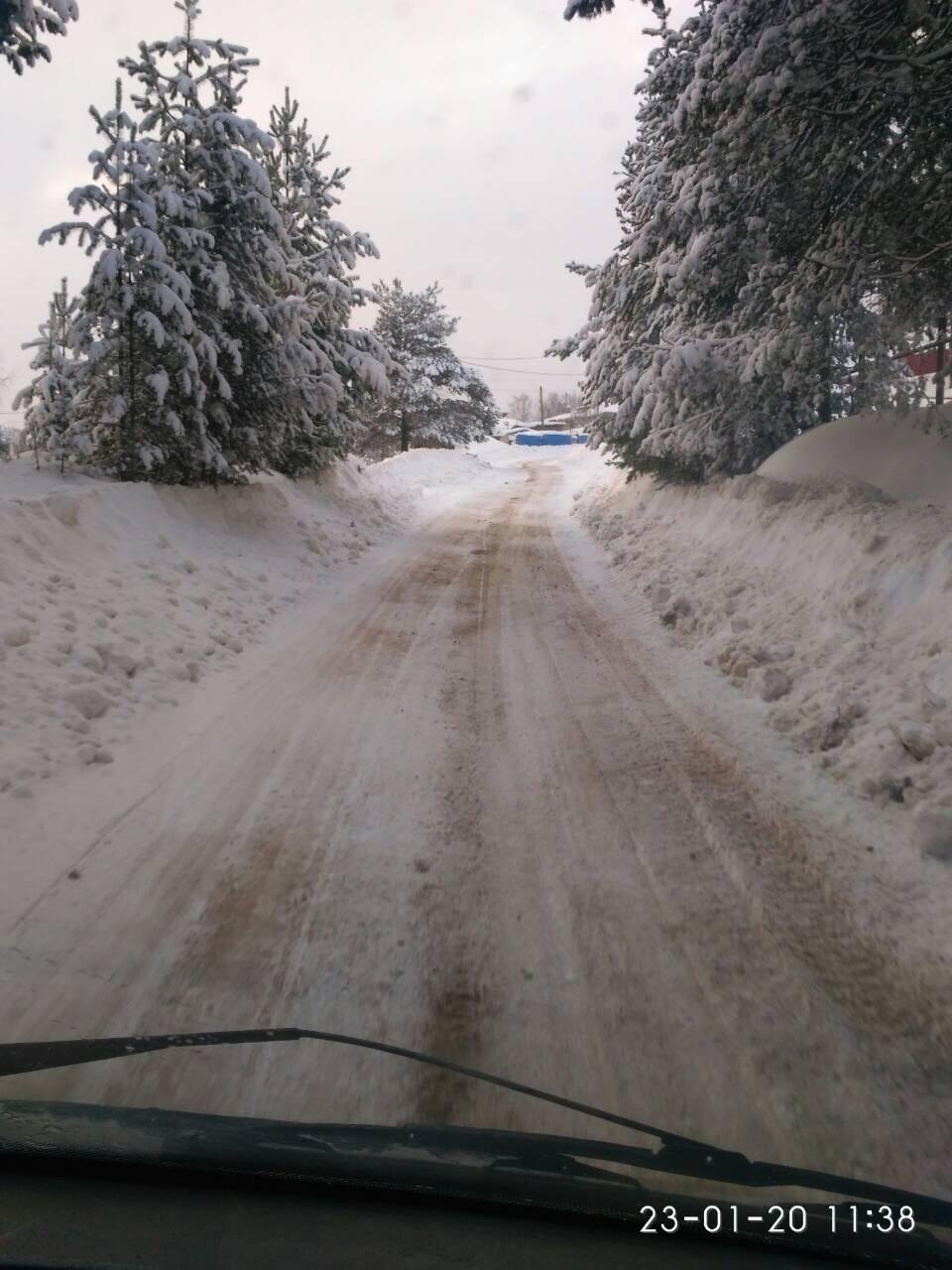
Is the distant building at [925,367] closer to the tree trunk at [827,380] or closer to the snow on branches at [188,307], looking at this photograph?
the tree trunk at [827,380]

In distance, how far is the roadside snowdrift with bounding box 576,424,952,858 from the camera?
440cm

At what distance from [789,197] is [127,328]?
8109 millimetres

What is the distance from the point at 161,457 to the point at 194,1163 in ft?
32.8

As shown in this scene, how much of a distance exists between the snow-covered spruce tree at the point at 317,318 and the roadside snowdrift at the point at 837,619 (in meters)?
5.75

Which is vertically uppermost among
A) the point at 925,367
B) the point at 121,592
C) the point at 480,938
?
the point at 925,367

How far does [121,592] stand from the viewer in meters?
7.32

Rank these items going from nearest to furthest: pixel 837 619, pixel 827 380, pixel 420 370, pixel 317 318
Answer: pixel 837 619
pixel 827 380
pixel 317 318
pixel 420 370

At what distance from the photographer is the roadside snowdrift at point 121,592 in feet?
16.6

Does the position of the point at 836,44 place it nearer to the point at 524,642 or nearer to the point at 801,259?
the point at 801,259

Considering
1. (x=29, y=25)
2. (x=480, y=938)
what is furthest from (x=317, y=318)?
(x=480, y=938)

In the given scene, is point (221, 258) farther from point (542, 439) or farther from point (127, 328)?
point (542, 439)

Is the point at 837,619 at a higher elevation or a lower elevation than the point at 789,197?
lower

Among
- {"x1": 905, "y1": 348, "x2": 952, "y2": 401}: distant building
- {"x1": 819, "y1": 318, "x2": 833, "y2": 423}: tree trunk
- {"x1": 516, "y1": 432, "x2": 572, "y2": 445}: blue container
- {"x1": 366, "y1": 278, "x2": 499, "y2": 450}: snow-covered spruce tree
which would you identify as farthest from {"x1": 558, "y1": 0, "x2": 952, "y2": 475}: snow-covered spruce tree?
{"x1": 516, "y1": 432, "x2": 572, "y2": 445}: blue container

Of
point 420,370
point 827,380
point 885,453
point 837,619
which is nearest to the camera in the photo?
point 837,619
